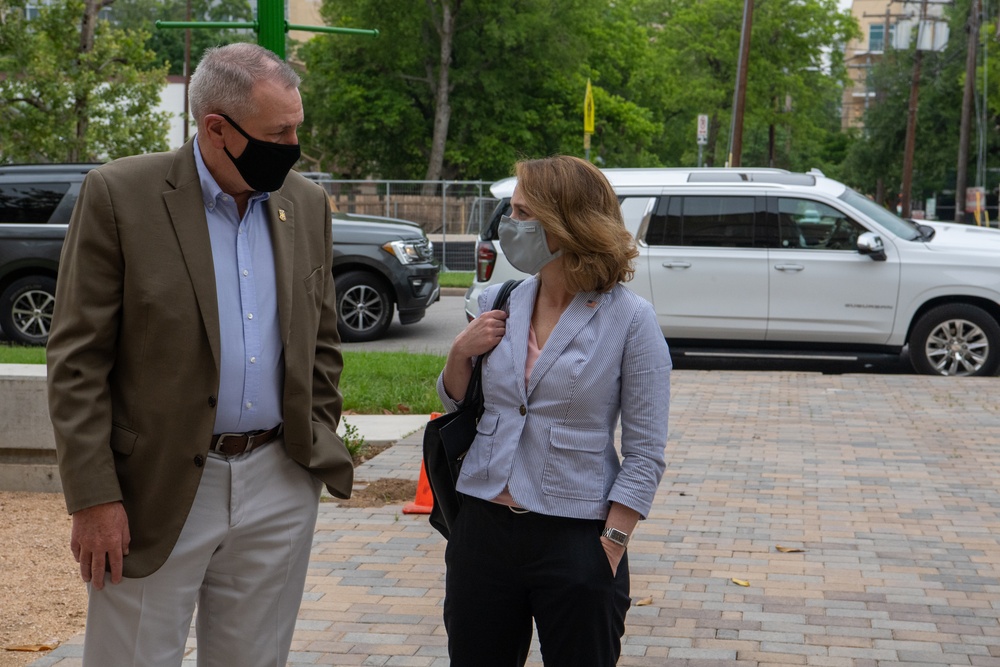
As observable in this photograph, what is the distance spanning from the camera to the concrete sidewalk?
4.54 m

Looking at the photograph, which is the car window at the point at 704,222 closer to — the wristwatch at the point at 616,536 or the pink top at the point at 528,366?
the pink top at the point at 528,366

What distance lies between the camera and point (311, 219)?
3.11 metres

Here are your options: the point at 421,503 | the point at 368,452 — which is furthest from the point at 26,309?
the point at 421,503

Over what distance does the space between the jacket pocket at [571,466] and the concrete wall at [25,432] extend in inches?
187

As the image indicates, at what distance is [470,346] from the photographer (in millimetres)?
2977

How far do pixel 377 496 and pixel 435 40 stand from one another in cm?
3593

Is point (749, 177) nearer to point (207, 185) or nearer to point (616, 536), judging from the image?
point (616, 536)

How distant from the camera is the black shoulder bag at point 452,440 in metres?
3.02

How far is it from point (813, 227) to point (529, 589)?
31.3ft

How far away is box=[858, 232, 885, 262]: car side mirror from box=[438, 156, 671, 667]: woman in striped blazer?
9084mm

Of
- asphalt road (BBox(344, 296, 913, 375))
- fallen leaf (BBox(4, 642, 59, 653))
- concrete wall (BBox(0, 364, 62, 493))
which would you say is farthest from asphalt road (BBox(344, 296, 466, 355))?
fallen leaf (BBox(4, 642, 59, 653))

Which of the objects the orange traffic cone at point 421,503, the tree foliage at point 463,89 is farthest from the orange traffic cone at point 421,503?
the tree foliage at point 463,89

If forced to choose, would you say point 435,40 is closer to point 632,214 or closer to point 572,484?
point 632,214

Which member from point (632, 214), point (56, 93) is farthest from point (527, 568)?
point (56, 93)
